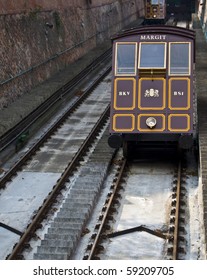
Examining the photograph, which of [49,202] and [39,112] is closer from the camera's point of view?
[49,202]

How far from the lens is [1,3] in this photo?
2244 cm

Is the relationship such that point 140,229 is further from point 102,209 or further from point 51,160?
point 51,160

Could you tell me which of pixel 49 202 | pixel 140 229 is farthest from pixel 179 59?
pixel 140 229

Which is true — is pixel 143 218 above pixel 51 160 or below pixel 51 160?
above

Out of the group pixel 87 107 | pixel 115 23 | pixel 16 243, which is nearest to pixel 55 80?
pixel 87 107

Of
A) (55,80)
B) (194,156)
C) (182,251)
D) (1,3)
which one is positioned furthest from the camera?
(55,80)

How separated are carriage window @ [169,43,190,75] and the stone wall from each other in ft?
26.5

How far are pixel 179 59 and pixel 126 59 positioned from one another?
4.88 feet

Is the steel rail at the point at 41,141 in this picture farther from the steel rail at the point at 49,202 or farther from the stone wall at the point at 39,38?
the stone wall at the point at 39,38

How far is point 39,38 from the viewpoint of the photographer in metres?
27.2

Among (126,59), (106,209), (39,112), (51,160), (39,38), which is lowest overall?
(51,160)

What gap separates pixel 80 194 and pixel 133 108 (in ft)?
10.5

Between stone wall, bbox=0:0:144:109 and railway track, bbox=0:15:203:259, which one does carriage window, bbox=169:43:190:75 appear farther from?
stone wall, bbox=0:0:144:109
